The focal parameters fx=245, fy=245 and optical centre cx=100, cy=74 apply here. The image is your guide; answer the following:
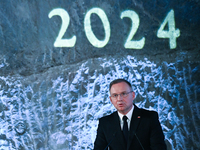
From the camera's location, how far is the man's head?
1.38m

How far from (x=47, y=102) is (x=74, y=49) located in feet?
1.59

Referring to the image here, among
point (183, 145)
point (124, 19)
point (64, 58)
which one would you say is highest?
point (124, 19)

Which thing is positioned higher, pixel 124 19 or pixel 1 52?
pixel 124 19

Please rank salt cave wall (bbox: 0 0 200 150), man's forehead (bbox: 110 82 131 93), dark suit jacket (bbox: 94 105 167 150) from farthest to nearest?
salt cave wall (bbox: 0 0 200 150), man's forehead (bbox: 110 82 131 93), dark suit jacket (bbox: 94 105 167 150)

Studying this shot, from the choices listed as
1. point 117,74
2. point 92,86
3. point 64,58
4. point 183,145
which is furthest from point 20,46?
point 183,145

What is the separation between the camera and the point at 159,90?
197 cm

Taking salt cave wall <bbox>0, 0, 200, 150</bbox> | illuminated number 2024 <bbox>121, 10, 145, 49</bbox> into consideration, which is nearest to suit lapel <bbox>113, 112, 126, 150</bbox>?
salt cave wall <bbox>0, 0, 200, 150</bbox>

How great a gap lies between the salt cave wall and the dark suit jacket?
0.58 metres

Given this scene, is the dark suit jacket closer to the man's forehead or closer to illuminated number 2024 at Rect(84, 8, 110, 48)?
the man's forehead

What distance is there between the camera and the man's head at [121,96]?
4.54ft

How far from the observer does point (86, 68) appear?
200 centimetres

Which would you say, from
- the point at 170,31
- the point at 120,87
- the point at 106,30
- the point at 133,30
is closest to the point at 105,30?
the point at 106,30

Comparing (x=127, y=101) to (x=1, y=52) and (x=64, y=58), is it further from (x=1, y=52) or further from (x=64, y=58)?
(x=1, y=52)

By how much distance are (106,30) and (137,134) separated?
99 cm
